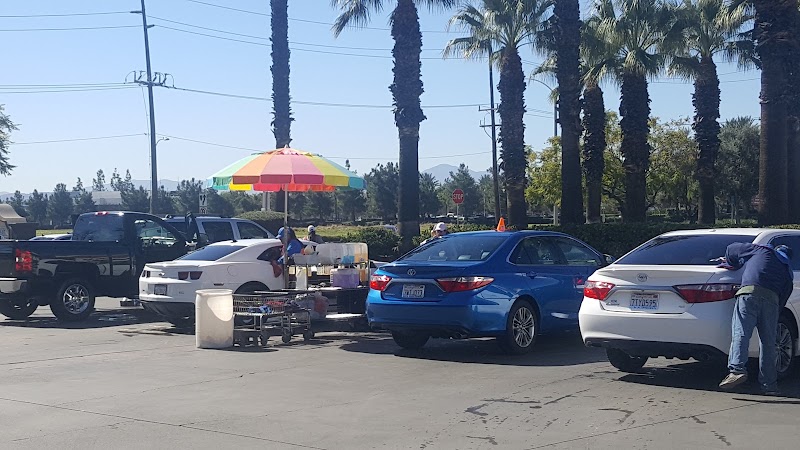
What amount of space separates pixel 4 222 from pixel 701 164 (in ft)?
110

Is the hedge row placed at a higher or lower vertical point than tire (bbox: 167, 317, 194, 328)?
higher

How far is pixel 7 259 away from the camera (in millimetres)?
16266

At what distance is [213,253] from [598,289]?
7359 mm

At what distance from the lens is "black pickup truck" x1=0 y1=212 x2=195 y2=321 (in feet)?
53.4


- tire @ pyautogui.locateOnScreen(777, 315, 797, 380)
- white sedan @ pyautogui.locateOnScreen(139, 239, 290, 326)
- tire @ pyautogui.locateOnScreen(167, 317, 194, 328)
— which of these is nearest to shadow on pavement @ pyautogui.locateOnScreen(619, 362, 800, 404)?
tire @ pyautogui.locateOnScreen(777, 315, 797, 380)

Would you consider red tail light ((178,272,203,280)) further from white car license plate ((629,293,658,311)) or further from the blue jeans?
the blue jeans

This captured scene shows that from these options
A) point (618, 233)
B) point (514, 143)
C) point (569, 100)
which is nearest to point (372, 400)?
point (618, 233)

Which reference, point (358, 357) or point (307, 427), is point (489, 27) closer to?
point (358, 357)

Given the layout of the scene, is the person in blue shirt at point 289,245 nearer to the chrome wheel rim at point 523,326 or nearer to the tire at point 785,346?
the chrome wheel rim at point 523,326

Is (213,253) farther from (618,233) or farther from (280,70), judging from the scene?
(280,70)

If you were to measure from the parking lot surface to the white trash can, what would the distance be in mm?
372

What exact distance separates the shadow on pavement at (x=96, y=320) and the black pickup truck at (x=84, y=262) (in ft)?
0.70

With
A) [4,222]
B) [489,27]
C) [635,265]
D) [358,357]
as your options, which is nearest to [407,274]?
[358,357]

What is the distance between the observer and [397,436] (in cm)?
744
